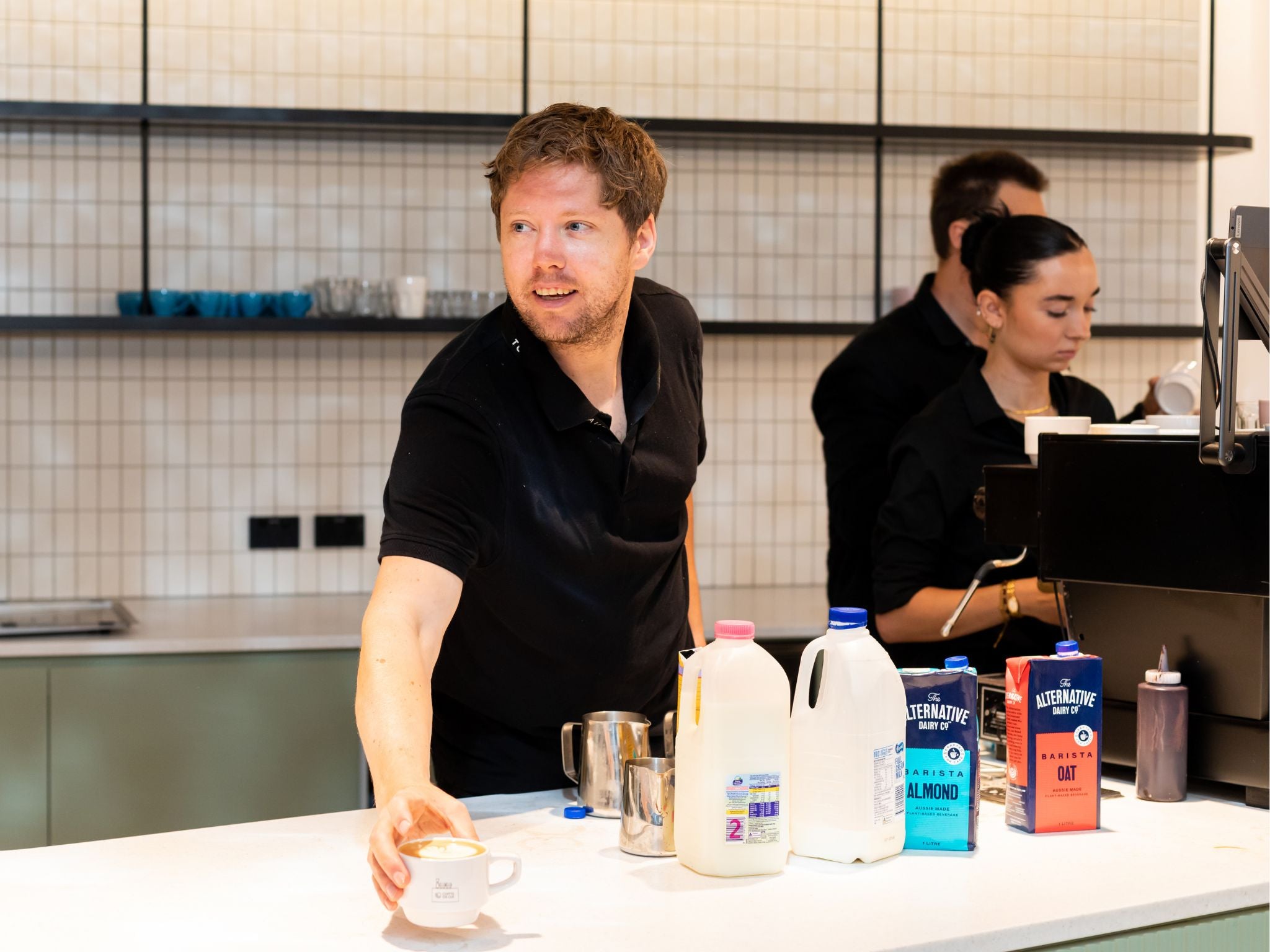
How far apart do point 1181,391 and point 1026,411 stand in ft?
0.80

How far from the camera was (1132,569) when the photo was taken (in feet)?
5.33

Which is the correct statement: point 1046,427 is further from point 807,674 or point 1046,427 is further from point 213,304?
point 213,304

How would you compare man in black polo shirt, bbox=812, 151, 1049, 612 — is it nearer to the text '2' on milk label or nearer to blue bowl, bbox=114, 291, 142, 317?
the text '2' on milk label

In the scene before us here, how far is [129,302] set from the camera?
10.8 ft

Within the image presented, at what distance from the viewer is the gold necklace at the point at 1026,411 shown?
7.31 feet

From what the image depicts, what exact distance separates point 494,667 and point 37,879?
60cm

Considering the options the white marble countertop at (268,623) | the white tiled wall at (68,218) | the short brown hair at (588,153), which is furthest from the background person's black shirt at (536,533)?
the white tiled wall at (68,218)

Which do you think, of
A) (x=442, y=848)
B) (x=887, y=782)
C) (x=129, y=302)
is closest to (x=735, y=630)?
(x=887, y=782)

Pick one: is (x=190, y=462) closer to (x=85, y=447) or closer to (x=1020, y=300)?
(x=85, y=447)

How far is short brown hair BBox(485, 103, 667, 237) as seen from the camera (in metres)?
1.60

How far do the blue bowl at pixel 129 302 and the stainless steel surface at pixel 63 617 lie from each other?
0.69 m

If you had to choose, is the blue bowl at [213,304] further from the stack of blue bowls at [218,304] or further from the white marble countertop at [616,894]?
the white marble countertop at [616,894]

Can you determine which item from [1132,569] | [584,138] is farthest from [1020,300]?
[584,138]

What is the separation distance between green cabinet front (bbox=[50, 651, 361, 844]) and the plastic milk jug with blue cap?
6.01 feet
